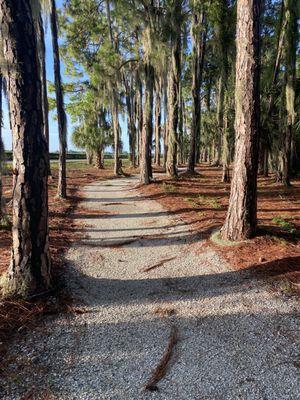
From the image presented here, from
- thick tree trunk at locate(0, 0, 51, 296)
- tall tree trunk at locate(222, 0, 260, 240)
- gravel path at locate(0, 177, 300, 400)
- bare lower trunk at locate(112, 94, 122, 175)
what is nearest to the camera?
gravel path at locate(0, 177, 300, 400)

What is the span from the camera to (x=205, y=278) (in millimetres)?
3955

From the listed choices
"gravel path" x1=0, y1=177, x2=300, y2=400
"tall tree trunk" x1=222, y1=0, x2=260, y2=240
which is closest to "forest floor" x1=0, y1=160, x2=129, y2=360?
"gravel path" x1=0, y1=177, x2=300, y2=400

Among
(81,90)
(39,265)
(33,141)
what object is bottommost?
(39,265)

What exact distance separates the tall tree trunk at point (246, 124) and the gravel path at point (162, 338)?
784mm

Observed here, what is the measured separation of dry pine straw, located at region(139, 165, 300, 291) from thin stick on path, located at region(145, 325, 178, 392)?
68.3 inches

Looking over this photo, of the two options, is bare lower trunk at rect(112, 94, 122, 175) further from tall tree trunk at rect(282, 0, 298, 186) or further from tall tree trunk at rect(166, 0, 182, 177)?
tall tree trunk at rect(282, 0, 298, 186)

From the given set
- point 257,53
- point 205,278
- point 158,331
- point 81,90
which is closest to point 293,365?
point 158,331

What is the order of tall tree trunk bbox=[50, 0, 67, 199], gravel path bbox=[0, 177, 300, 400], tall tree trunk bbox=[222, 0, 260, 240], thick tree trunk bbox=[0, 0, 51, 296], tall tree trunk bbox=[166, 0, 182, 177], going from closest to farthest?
gravel path bbox=[0, 177, 300, 400] → thick tree trunk bbox=[0, 0, 51, 296] → tall tree trunk bbox=[222, 0, 260, 240] → tall tree trunk bbox=[50, 0, 67, 199] → tall tree trunk bbox=[166, 0, 182, 177]

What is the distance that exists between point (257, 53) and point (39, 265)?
4.35m

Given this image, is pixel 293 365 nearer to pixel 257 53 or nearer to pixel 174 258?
pixel 174 258

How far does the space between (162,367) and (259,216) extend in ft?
15.9

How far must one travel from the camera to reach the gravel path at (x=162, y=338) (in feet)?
7.06

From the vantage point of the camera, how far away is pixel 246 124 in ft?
15.4

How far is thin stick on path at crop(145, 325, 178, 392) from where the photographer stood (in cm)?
217
